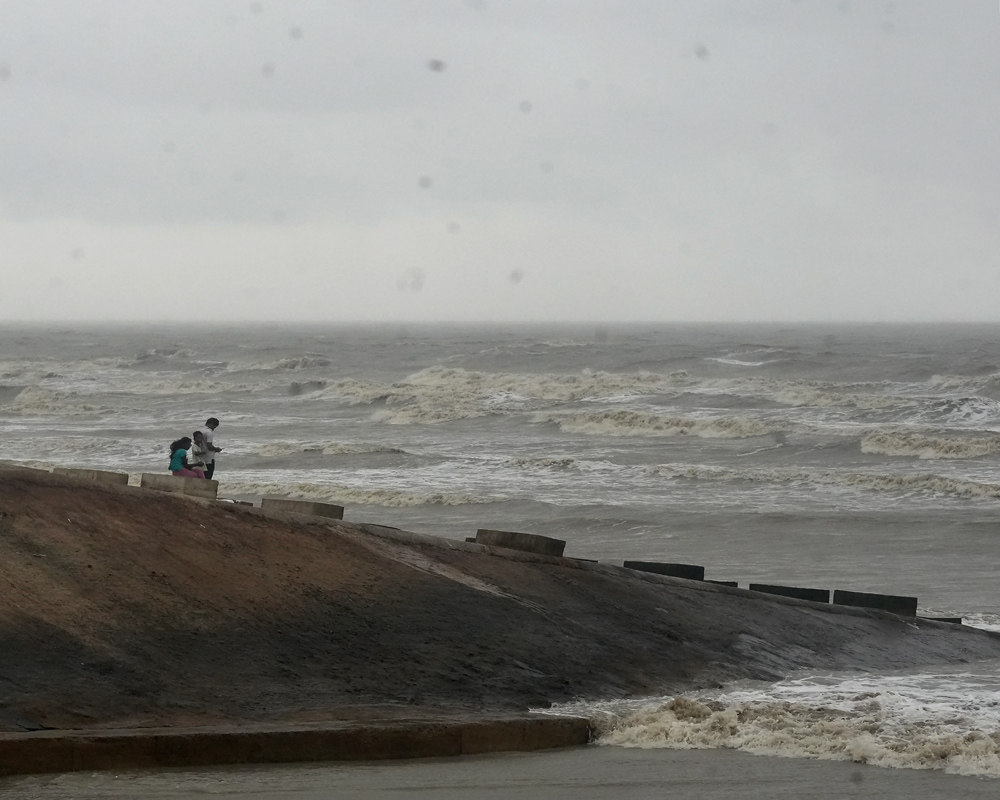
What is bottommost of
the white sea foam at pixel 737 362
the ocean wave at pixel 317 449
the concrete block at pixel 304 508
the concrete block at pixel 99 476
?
the ocean wave at pixel 317 449

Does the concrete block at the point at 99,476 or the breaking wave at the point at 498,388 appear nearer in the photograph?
the concrete block at the point at 99,476

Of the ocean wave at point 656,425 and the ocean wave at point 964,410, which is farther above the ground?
the ocean wave at point 964,410

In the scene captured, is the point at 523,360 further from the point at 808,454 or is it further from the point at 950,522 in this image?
the point at 950,522

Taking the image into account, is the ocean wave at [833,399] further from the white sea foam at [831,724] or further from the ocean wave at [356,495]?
the white sea foam at [831,724]

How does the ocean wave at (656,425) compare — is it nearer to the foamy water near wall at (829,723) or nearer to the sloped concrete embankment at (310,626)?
the sloped concrete embankment at (310,626)

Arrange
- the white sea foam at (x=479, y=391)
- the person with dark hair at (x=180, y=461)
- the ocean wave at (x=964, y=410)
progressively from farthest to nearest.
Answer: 1. the white sea foam at (x=479, y=391)
2. the ocean wave at (x=964, y=410)
3. the person with dark hair at (x=180, y=461)

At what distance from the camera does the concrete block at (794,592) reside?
10.4 m

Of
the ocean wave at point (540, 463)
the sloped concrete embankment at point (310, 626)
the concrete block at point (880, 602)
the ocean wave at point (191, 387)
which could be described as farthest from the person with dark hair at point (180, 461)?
the ocean wave at point (191, 387)

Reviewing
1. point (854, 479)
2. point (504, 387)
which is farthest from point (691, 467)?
point (504, 387)

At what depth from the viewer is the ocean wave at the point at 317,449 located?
99.2 feet

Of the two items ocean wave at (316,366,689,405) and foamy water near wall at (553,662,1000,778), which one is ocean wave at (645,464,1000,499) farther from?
ocean wave at (316,366,689,405)

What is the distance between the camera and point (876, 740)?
22.9ft

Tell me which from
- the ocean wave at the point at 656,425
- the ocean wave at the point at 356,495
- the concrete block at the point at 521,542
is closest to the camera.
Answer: the concrete block at the point at 521,542

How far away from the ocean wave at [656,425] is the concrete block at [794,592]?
24539 mm
